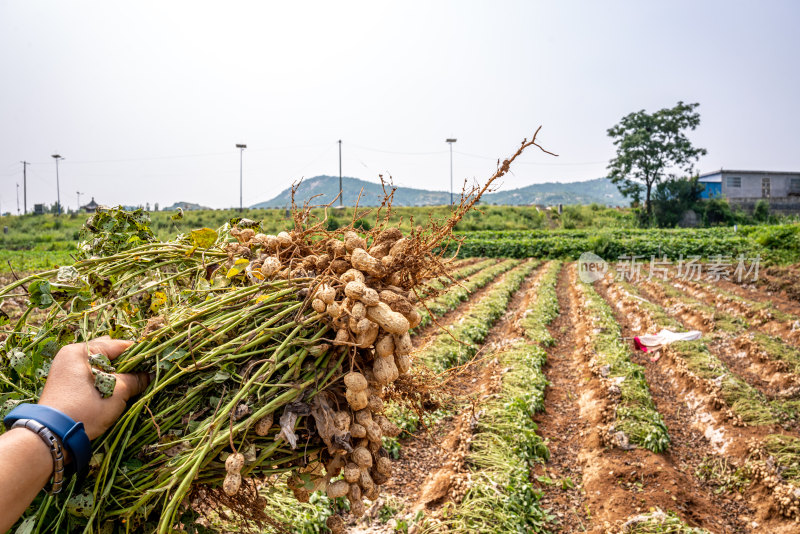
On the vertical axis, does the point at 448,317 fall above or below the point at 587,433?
above

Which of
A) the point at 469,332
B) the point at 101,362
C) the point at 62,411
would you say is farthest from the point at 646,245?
the point at 62,411

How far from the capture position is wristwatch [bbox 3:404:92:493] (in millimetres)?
1251

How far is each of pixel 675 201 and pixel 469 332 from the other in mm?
41347

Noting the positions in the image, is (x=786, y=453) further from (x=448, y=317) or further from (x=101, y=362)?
(x=448, y=317)

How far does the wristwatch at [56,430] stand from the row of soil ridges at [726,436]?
4866 millimetres

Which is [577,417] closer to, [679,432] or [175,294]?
[679,432]

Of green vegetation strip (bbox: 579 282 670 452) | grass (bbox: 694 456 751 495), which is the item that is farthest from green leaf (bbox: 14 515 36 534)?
grass (bbox: 694 456 751 495)

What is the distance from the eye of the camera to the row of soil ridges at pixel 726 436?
14.5ft

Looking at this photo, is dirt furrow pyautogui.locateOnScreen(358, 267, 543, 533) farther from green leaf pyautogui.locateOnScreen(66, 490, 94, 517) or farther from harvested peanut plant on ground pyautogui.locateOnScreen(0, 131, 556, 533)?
green leaf pyautogui.locateOnScreen(66, 490, 94, 517)

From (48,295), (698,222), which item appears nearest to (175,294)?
(48,295)

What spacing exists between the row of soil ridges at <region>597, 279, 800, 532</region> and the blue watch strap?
486 centimetres

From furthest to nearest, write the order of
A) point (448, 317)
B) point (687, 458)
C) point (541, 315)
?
1. point (448, 317)
2. point (541, 315)
3. point (687, 458)

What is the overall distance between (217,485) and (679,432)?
632 centimetres

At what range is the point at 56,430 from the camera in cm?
127
